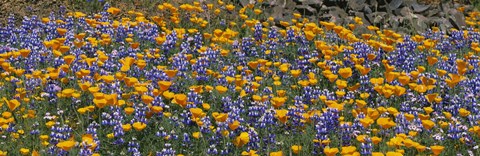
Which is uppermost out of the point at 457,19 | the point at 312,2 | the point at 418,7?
the point at 312,2

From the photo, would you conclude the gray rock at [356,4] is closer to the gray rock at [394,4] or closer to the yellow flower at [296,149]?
the gray rock at [394,4]

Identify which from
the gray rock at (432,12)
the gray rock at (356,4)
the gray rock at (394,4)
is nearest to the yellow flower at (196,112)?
the gray rock at (356,4)

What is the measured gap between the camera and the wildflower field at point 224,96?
475 cm

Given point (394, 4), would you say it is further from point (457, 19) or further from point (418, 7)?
point (457, 19)

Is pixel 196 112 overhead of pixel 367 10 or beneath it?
overhead

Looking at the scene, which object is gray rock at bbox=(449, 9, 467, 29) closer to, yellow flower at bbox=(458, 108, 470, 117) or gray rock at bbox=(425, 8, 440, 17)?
gray rock at bbox=(425, 8, 440, 17)

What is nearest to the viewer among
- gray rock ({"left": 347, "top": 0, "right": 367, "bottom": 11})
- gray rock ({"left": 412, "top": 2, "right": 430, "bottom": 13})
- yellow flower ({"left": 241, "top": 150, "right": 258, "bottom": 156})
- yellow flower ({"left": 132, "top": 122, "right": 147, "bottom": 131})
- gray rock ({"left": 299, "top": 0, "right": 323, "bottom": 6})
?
yellow flower ({"left": 241, "top": 150, "right": 258, "bottom": 156})

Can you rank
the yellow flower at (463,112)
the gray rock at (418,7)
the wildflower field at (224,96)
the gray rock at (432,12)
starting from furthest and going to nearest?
the gray rock at (432,12), the gray rock at (418,7), the yellow flower at (463,112), the wildflower field at (224,96)

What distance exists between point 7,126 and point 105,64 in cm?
130

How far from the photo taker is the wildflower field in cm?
475

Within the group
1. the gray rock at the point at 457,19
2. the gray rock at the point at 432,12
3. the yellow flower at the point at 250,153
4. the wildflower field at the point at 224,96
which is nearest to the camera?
the yellow flower at the point at 250,153

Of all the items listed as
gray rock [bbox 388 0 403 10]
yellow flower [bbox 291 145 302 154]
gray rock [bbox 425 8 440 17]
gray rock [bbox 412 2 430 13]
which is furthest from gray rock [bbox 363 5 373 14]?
yellow flower [bbox 291 145 302 154]

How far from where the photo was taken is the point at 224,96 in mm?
5613

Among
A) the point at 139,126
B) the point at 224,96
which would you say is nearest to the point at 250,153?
the point at 139,126
